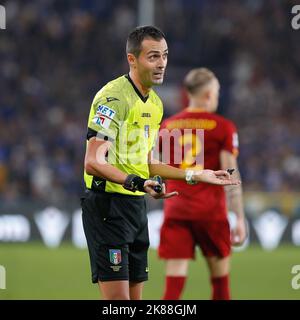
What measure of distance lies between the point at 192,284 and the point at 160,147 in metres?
3.49

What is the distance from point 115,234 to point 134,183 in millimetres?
475

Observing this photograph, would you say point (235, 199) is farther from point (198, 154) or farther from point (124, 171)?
point (124, 171)

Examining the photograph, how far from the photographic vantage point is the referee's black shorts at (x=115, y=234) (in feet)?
19.2

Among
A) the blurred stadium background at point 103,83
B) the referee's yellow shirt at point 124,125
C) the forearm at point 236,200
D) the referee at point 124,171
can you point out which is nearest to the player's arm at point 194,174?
the referee at point 124,171

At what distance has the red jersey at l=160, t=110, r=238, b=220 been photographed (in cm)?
784

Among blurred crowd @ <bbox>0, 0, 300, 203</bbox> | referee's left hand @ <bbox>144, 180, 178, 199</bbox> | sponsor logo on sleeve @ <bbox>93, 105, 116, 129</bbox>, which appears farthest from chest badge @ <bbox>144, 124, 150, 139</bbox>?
blurred crowd @ <bbox>0, 0, 300, 203</bbox>

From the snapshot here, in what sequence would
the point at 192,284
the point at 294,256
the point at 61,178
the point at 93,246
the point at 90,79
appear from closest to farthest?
the point at 93,246
the point at 192,284
the point at 294,256
the point at 61,178
the point at 90,79

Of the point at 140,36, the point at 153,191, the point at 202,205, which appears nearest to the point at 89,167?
the point at 153,191

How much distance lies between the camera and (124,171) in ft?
19.5

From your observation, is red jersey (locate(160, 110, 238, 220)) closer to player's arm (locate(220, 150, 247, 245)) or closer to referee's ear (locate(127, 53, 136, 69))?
player's arm (locate(220, 150, 247, 245))

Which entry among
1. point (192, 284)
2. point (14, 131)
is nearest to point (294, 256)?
point (192, 284)

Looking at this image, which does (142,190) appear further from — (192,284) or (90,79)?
(90,79)

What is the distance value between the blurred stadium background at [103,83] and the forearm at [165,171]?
8.58 metres

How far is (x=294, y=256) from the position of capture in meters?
14.1
